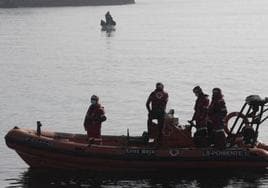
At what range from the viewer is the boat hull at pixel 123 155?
2211 cm

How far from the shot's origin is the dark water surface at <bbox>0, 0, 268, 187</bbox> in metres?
22.5

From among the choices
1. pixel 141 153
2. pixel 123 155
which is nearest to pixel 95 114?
pixel 123 155

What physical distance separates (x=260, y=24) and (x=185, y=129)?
11806cm

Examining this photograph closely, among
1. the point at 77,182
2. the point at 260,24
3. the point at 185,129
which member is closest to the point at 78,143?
the point at 77,182

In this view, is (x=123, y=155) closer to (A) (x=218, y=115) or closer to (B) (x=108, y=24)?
(A) (x=218, y=115)

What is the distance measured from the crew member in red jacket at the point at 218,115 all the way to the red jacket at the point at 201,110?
0.71ft

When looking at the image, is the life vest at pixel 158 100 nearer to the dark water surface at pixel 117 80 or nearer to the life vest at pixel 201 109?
the life vest at pixel 201 109

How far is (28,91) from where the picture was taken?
150 ft

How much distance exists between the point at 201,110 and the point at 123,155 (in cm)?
292

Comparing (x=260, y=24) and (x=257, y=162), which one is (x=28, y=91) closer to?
(x=257, y=162)

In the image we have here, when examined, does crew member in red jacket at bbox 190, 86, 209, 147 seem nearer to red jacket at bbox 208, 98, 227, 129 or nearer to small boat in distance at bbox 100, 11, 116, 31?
red jacket at bbox 208, 98, 227, 129

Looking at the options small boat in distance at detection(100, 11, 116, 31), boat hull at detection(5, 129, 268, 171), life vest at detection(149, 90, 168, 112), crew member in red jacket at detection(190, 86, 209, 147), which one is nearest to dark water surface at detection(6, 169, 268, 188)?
boat hull at detection(5, 129, 268, 171)

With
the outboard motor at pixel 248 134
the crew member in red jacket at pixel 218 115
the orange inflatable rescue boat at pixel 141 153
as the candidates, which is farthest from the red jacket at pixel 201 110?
the outboard motor at pixel 248 134

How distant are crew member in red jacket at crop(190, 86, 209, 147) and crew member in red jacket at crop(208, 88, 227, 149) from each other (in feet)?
0.76
